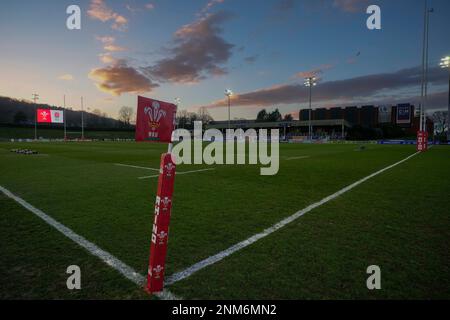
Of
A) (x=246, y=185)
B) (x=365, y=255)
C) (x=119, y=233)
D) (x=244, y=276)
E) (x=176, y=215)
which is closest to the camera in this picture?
(x=244, y=276)

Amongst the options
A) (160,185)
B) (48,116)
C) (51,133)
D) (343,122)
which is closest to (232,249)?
(160,185)

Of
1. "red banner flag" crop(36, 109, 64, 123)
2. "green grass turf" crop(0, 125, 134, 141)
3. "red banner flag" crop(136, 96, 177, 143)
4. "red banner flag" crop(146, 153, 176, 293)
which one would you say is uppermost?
"red banner flag" crop(36, 109, 64, 123)

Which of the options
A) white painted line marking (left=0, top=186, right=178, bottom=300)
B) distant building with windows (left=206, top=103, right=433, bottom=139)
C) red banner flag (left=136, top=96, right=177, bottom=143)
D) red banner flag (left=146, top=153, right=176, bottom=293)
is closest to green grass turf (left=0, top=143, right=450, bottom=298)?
white painted line marking (left=0, top=186, right=178, bottom=300)

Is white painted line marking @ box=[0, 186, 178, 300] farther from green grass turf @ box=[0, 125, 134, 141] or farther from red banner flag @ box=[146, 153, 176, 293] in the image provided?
green grass turf @ box=[0, 125, 134, 141]

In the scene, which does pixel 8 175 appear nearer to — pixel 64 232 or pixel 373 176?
pixel 64 232

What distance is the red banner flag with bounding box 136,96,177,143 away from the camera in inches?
93.3

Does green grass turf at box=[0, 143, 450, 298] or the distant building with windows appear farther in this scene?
the distant building with windows

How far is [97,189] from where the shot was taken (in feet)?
23.5

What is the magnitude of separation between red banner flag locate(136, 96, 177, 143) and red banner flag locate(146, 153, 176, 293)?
22cm

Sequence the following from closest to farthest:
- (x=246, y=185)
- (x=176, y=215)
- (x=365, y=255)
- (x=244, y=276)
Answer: (x=244, y=276), (x=365, y=255), (x=176, y=215), (x=246, y=185)

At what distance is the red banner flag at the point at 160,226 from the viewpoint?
253cm

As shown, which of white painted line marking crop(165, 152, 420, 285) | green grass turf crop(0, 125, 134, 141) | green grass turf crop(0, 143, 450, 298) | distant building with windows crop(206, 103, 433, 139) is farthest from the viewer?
distant building with windows crop(206, 103, 433, 139)
